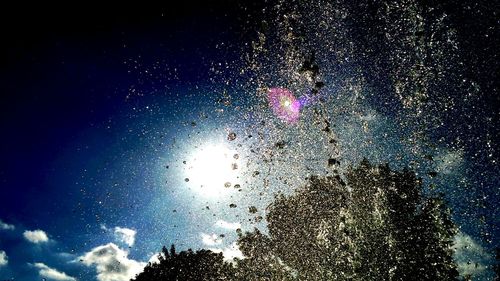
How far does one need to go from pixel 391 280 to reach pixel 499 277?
22995 millimetres

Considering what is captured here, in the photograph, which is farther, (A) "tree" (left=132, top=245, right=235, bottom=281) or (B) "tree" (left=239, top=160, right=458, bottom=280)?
(A) "tree" (left=132, top=245, right=235, bottom=281)

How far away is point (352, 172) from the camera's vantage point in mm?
22297

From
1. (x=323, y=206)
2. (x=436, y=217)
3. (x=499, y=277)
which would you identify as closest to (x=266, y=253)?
(x=323, y=206)

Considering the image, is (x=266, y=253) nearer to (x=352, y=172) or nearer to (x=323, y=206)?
(x=323, y=206)

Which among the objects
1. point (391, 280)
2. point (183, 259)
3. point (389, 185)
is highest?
point (389, 185)

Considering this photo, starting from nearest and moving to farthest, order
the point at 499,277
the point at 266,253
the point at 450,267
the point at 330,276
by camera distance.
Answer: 1. the point at 330,276
2. the point at 450,267
3. the point at 266,253
4. the point at 499,277

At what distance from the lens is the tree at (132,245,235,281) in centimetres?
2362

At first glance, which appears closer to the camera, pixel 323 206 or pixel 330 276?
pixel 330 276

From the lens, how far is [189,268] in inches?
950

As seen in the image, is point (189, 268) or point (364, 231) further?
point (189, 268)

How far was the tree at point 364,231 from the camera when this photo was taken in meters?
18.9

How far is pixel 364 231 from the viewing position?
19.6 m

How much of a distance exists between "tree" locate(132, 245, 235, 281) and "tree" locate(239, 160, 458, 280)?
157 inches

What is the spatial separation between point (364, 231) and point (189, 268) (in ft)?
42.9
